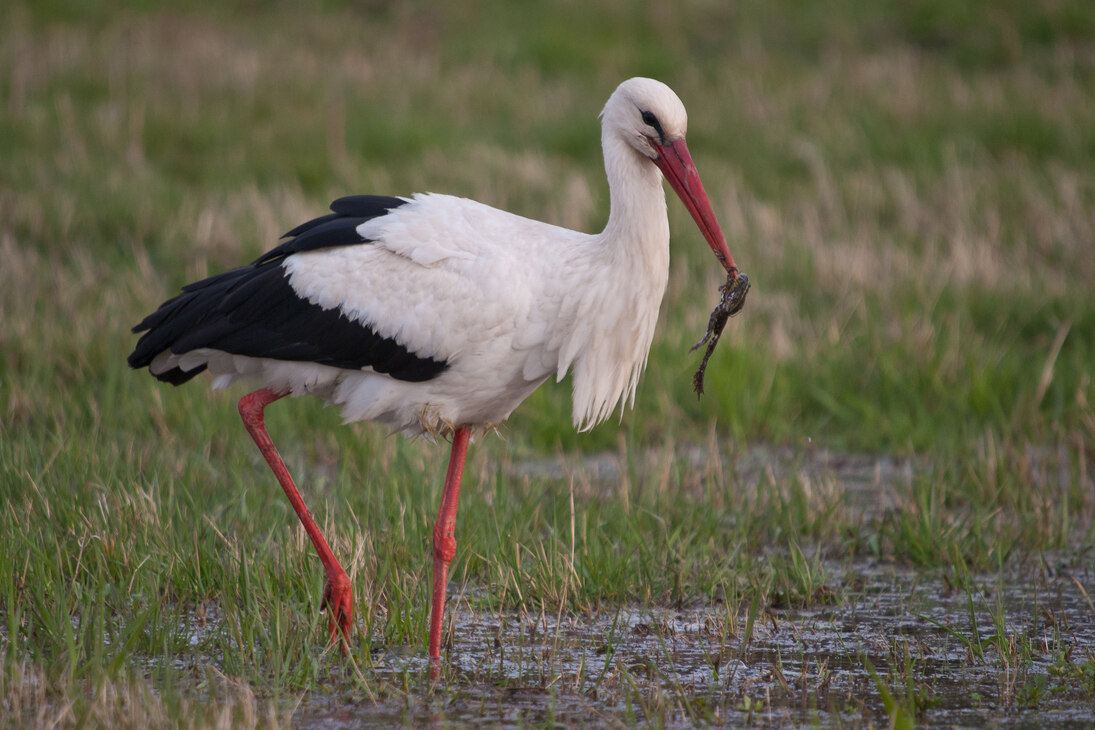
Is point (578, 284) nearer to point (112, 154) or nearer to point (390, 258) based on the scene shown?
point (390, 258)

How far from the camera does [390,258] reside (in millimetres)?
4066

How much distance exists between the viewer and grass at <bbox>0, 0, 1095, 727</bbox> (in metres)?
3.64

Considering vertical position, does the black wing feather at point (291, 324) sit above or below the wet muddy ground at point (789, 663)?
above

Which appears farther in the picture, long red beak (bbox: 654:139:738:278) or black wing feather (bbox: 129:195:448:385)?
black wing feather (bbox: 129:195:448:385)

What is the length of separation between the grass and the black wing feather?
0.59 m

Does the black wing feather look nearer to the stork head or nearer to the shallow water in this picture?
the stork head

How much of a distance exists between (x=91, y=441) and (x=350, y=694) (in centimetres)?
202

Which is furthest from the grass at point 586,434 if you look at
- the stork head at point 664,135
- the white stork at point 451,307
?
the stork head at point 664,135

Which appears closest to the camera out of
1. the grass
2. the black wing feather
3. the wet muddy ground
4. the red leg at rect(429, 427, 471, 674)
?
the wet muddy ground

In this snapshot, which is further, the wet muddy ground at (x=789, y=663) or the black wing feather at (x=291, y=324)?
the black wing feather at (x=291, y=324)

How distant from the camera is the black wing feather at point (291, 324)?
4.08 meters

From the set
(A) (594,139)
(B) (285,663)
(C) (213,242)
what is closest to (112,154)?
(C) (213,242)

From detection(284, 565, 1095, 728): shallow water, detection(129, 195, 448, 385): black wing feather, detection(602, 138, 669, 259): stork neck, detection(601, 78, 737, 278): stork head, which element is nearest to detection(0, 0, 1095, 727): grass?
detection(284, 565, 1095, 728): shallow water

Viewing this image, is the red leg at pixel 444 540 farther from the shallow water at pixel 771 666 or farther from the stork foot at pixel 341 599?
the stork foot at pixel 341 599
